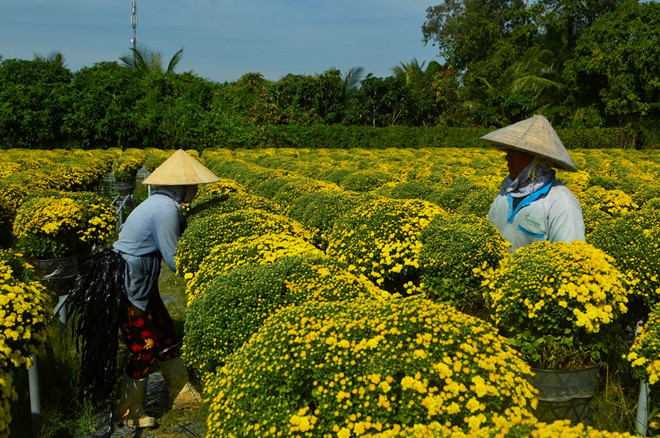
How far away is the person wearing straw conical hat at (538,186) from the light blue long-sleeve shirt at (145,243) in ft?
8.60

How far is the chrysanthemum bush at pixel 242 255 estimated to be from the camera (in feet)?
13.5

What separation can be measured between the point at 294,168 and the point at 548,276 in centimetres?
1242

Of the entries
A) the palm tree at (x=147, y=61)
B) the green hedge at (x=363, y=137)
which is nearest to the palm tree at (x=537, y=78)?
the green hedge at (x=363, y=137)

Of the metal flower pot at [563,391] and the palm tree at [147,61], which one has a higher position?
the palm tree at [147,61]

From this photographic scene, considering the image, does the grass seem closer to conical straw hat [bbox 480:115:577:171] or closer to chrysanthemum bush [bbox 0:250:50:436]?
chrysanthemum bush [bbox 0:250:50:436]

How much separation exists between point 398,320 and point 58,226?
6.52 meters

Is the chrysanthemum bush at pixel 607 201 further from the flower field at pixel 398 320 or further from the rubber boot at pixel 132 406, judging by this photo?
the rubber boot at pixel 132 406

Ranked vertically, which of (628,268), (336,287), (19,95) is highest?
(19,95)

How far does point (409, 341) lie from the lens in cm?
231

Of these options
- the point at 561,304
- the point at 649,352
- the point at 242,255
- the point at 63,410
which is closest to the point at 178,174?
the point at 242,255

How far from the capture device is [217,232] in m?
4.97

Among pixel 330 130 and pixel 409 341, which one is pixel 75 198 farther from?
pixel 330 130

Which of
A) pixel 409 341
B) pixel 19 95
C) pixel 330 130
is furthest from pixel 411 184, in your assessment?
pixel 19 95

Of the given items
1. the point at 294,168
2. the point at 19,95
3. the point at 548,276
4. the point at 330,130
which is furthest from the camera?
the point at 330,130
